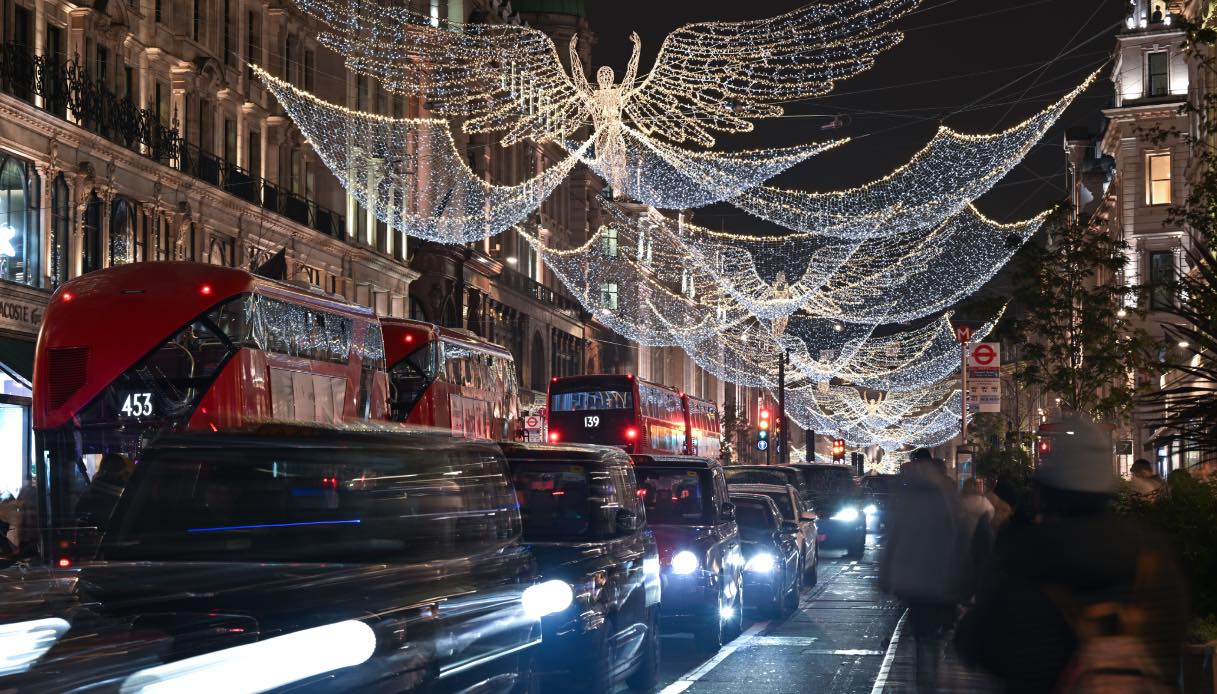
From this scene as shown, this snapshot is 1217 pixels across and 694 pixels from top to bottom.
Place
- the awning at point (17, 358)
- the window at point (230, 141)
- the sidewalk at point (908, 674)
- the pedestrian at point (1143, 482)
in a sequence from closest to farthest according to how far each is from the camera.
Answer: the sidewalk at point (908, 674)
the pedestrian at point (1143, 482)
the awning at point (17, 358)
the window at point (230, 141)

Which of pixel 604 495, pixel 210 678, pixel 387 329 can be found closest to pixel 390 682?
pixel 210 678

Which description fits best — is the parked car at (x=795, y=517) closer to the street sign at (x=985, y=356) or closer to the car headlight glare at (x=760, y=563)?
the car headlight glare at (x=760, y=563)

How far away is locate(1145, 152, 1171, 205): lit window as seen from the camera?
6262 centimetres

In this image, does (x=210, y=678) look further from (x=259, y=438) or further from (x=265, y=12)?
(x=265, y=12)

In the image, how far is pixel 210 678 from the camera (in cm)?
461

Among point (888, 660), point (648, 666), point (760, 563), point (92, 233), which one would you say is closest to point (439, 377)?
point (92, 233)

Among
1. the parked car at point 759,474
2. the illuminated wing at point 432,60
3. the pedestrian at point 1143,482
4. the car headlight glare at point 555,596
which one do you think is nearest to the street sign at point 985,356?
the parked car at point 759,474

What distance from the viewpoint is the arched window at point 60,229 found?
31.3m

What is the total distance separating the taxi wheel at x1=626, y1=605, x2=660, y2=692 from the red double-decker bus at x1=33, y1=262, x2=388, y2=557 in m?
6.26

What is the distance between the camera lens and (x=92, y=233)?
32.8m

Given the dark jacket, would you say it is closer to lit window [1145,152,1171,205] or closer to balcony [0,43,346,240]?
balcony [0,43,346,240]

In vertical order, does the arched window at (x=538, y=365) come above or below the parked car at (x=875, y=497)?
above

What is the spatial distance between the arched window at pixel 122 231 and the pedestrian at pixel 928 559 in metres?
25.7

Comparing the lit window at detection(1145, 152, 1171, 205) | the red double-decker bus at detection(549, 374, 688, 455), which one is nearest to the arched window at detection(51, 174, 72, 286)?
the red double-decker bus at detection(549, 374, 688, 455)
